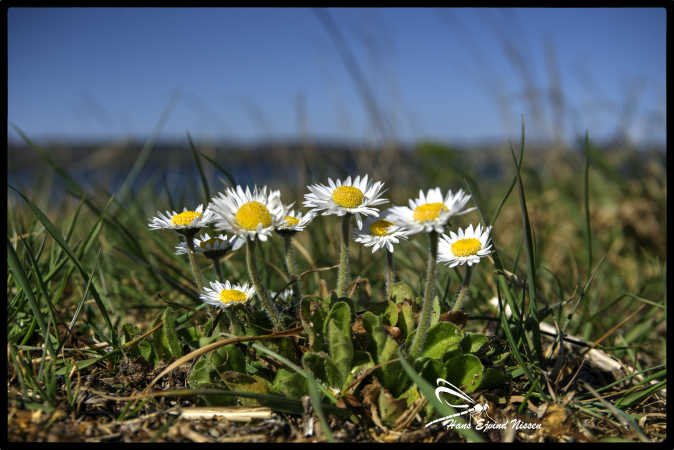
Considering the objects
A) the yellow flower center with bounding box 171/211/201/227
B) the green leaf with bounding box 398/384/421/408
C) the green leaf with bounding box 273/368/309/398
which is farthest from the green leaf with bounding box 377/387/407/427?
the yellow flower center with bounding box 171/211/201/227

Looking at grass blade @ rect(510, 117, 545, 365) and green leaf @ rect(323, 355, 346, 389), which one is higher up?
grass blade @ rect(510, 117, 545, 365)

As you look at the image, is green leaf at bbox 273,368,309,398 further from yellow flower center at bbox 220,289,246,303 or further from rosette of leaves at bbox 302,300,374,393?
yellow flower center at bbox 220,289,246,303

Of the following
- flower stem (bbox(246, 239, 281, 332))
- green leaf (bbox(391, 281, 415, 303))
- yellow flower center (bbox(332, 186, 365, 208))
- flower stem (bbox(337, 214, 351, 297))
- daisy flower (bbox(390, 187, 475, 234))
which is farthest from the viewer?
green leaf (bbox(391, 281, 415, 303))

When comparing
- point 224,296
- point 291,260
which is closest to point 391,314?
point 291,260

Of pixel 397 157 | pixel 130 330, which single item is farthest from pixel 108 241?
pixel 397 157

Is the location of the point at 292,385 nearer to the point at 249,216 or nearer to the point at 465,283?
the point at 249,216

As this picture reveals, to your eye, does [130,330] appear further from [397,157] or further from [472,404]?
[397,157]

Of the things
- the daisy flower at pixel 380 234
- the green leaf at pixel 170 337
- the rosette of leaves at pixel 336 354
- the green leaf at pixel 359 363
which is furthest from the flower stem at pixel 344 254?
the green leaf at pixel 170 337
